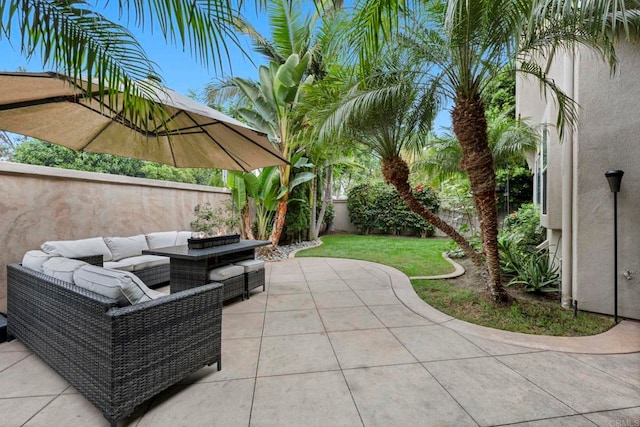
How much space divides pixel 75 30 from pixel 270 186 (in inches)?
249

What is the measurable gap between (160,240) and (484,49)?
6.53 meters

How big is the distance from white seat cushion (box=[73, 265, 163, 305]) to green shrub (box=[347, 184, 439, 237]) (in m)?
12.3

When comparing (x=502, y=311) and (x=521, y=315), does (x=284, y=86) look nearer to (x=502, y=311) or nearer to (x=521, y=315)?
(x=502, y=311)

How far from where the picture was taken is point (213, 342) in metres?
2.57

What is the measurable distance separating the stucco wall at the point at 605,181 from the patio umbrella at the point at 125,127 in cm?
466

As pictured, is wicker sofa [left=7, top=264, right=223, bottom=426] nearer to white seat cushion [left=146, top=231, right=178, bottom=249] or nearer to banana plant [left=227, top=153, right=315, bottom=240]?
white seat cushion [left=146, top=231, right=178, bottom=249]

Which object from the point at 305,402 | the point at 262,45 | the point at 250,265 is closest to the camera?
the point at 305,402

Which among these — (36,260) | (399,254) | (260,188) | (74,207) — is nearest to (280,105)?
(260,188)

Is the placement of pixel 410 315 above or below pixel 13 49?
below

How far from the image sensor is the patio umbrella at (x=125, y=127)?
2.64 meters

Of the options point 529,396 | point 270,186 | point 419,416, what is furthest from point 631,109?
point 270,186

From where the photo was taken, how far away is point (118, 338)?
188 cm

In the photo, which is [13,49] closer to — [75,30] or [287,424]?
[75,30]

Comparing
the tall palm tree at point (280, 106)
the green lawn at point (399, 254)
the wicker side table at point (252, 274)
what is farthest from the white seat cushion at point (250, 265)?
the green lawn at point (399, 254)
